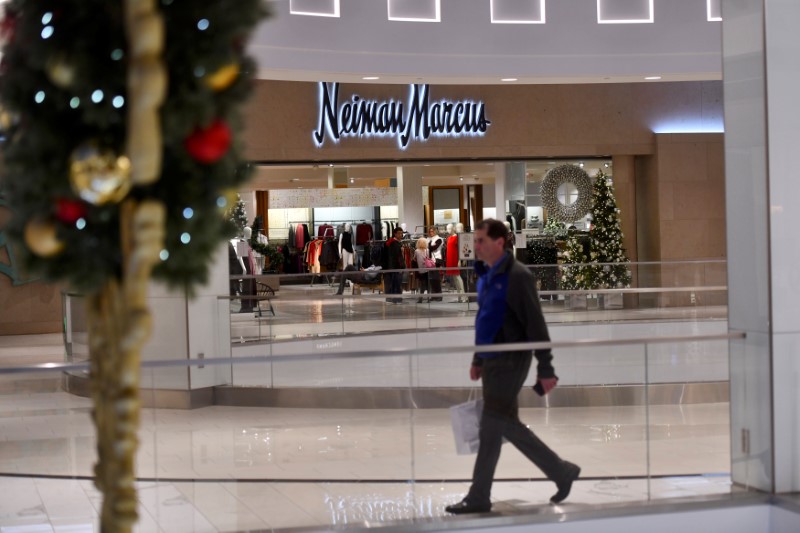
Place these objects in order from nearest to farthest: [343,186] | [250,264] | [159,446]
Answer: [159,446]
[250,264]
[343,186]

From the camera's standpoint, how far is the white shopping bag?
5.50 m

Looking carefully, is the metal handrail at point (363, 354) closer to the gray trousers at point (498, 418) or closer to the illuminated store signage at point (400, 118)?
the gray trousers at point (498, 418)

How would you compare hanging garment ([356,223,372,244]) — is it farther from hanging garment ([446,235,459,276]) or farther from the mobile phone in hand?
the mobile phone in hand

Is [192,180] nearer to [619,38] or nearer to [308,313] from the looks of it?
[308,313]

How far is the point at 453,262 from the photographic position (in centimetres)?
2038

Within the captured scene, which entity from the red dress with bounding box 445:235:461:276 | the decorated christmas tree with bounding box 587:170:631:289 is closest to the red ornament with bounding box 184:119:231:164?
the red dress with bounding box 445:235:461:276

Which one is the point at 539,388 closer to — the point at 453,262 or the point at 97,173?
the point at 97,173

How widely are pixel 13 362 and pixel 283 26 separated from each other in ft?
17.9

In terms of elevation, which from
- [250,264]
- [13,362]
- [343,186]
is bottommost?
[13,362]

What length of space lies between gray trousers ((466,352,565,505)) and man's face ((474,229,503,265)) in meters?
0.65

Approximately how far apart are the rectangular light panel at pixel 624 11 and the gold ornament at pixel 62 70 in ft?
43.8

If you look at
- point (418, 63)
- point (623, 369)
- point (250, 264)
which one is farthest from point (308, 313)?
point (623, 369)

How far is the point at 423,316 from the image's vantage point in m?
14.5

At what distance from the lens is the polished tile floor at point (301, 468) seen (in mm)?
5344
